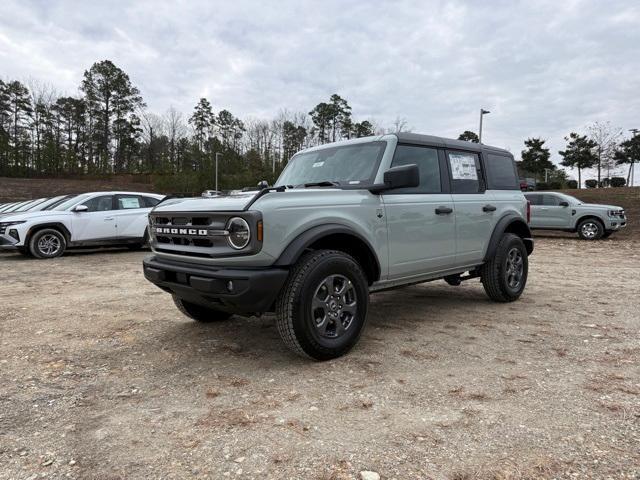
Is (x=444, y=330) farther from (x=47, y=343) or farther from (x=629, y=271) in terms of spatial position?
(x=629, y=271)

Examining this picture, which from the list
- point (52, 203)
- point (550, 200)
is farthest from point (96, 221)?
point (550, 200)

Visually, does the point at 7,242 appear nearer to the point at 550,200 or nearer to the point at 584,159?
the point at 550,200

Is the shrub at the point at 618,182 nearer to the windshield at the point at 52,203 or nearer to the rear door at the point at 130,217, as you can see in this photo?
the rear door at the point at 130,217

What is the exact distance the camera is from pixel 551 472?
A: 2.14 m

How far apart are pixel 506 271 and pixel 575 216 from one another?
478 inches

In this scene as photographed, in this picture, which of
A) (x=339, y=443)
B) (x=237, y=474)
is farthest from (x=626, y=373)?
(x=237, y=474)

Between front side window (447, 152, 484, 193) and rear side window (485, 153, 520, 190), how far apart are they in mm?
234

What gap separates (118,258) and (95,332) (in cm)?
658

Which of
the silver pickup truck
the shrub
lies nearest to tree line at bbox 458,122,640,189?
the shrub

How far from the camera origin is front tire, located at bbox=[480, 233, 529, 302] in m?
5.41

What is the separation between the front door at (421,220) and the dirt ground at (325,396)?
0.68 meters

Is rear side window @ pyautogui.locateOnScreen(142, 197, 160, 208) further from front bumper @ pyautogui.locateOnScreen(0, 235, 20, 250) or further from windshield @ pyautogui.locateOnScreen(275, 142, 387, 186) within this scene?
windshield @ pyautogui.locateOnScreen(275, 142, 387, 186)

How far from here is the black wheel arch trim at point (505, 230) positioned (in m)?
5.32

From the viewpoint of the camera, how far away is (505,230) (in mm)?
5699
